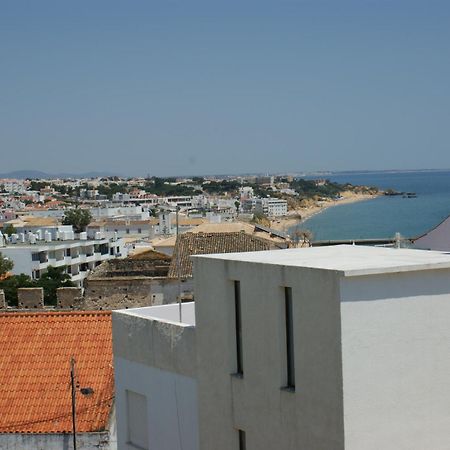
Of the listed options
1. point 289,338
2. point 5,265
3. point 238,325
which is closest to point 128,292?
point 238,325

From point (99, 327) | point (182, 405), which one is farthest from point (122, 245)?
point (182, 405)

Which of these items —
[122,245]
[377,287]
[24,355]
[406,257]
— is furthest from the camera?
[122,245]

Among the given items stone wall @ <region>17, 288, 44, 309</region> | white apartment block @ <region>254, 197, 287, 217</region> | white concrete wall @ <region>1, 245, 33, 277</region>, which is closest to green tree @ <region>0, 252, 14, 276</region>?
white concrete wall @ <region>1, 245, 33, 277</region>

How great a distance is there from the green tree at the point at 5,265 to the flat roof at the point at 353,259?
4538 cm

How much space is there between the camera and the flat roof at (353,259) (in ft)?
23.2

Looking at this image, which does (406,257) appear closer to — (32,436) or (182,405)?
(182,405)

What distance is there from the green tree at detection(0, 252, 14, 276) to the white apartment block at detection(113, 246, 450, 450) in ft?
149

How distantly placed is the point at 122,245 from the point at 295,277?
6032 centimetres

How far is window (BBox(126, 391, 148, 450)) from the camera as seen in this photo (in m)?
9.95

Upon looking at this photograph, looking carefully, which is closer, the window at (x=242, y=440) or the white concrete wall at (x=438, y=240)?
the window at (x=242, y=440)

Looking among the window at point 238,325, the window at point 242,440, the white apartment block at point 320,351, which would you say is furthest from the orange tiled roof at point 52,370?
the window at point 238,325

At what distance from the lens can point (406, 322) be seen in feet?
23.5

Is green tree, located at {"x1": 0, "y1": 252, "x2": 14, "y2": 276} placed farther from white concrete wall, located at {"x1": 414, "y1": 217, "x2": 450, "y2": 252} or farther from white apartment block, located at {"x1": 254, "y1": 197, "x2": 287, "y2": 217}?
white apartment block, located at {"x1": 254, "y1": 197, "x2": 287, "y2": 217}

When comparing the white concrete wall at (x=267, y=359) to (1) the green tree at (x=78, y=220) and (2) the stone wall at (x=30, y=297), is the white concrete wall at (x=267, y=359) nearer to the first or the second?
(2) the stone wall at (x=30, y=297)
